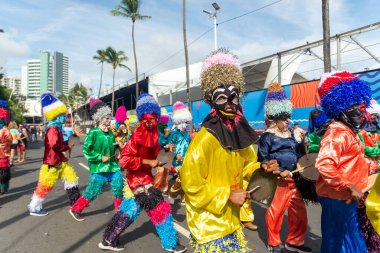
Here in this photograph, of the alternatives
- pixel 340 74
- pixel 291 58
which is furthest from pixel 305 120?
pixel 340 74

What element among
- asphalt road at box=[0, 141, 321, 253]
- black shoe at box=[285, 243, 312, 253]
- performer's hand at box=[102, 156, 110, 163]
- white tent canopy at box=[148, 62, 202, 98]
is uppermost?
white tent canopy at box=[148, 62, 202, 98]

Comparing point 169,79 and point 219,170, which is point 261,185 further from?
point 169,79

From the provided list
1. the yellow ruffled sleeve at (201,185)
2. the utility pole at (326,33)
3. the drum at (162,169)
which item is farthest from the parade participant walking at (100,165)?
the utility pole at (326,33)

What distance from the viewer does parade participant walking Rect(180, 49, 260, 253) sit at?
2287 mm

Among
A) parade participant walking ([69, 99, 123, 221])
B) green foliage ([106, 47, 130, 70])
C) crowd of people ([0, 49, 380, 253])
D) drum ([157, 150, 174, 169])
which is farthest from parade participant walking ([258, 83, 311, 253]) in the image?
green foliage ([106, 47, 130, 70])

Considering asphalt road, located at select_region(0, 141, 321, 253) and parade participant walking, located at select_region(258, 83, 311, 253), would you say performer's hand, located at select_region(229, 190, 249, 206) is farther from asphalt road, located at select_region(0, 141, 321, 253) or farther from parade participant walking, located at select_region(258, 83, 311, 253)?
asphalt road, located at select_region(0, 141, 321, 253)

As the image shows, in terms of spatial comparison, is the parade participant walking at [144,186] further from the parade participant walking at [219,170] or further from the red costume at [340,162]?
the red costume at [340,162]

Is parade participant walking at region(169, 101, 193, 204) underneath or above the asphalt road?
above

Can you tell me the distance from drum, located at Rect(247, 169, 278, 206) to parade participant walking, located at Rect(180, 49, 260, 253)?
0.08 meters

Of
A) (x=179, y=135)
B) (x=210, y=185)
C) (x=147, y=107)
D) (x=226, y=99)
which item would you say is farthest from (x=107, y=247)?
(x=179, y=135)

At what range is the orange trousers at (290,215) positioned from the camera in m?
4.04

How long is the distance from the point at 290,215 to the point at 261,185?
2005mm

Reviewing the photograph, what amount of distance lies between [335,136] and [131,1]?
31906mm

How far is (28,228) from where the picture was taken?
17.4ft
